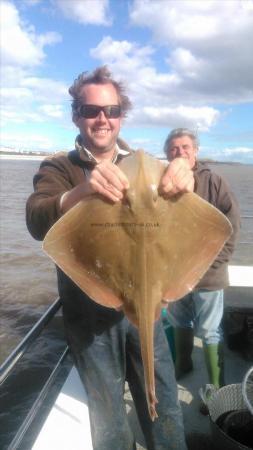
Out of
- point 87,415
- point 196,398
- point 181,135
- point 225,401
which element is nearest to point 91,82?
point 181,135

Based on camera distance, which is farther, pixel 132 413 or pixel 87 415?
pixel 132 413

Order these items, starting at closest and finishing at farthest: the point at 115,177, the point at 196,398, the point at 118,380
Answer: the point at 115,177
the point at 118,380
the point at 196,398

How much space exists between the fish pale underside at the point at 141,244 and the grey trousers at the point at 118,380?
0.54 m

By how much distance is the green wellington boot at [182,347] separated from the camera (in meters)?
4.51

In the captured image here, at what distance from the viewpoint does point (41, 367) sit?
309 inches

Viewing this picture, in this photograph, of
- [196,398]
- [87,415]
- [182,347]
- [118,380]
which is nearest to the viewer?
[118,380]

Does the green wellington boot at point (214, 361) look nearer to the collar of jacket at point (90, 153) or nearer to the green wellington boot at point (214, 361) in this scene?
the green wellington boot at point (214, 361)

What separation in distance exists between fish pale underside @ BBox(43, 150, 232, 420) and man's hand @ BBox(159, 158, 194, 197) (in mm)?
35

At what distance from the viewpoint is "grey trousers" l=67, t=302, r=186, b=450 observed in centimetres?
258

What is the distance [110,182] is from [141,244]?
1.12 feet

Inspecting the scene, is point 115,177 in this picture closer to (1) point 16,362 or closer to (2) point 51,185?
(2) point 51,185

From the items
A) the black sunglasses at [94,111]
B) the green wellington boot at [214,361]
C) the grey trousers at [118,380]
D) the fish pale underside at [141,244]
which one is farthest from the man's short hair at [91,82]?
the green wellington boot at [214,361]

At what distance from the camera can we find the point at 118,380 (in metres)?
2.64

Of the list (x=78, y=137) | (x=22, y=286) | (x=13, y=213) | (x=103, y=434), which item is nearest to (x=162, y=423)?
(x=103, y=434)
